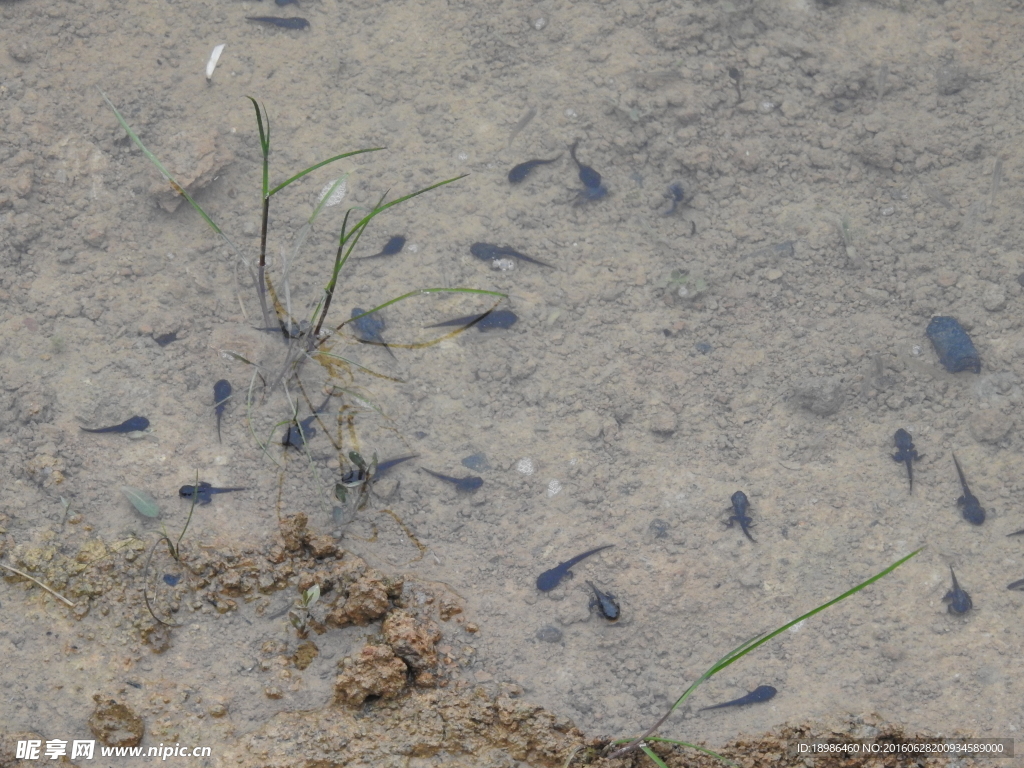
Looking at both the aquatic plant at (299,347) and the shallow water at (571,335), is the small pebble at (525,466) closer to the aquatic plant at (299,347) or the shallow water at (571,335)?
the shallow water at (571,335)

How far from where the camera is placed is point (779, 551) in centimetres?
342

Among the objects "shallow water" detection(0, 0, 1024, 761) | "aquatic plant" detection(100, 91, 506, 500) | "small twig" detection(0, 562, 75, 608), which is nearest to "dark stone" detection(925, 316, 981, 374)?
"shallow water" detection(0, 0, 1024, 761)

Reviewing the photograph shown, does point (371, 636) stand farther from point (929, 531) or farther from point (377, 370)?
point (929, 531)

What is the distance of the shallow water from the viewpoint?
312 cm

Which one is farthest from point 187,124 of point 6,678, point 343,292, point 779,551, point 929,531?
point 929,531

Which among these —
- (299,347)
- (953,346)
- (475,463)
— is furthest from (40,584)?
(953,346)

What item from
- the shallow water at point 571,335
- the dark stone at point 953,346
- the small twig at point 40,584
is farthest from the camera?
the dark stone at point 953,346

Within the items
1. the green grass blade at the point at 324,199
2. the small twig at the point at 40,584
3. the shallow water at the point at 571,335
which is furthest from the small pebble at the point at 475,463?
the small twig at the point at 40,584

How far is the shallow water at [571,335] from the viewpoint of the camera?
3121 millimetres

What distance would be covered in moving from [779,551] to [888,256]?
5.84 ft

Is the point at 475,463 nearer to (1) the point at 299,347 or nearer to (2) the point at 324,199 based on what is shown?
(1) the point at 299,347

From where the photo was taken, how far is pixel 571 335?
3.94m

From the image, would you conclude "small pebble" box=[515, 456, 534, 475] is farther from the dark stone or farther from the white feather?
the white feather

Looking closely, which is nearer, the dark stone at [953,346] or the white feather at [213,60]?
the dark stone at [953,346]
